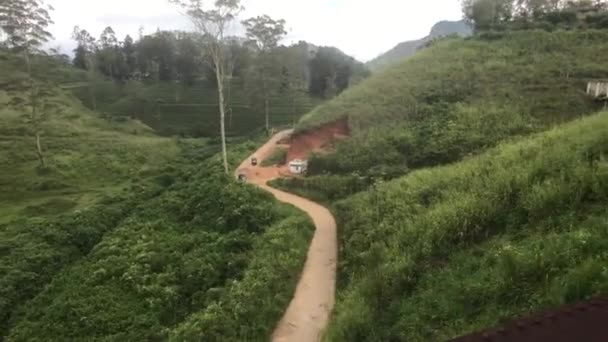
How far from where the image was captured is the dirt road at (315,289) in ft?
35.3

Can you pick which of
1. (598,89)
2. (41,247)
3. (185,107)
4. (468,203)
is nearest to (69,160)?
(41,247)

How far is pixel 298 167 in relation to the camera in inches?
1019

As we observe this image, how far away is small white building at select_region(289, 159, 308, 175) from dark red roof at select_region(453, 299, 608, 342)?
920 inches

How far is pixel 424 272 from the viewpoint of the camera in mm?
9367

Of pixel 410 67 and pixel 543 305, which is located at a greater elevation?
pixel 410 67

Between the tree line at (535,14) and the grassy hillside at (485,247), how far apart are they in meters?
29.5

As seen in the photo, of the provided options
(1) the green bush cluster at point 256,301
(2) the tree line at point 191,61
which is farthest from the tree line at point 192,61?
(1) the green bush cluster at point 256,301

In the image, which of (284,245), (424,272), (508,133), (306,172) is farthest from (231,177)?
(424,272)

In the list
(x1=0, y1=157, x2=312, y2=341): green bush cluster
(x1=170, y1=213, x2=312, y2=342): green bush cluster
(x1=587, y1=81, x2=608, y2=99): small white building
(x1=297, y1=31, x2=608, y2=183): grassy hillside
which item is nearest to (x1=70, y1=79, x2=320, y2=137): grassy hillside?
(x1=297, y1=31, x2=608, y2=183): grassy hillside

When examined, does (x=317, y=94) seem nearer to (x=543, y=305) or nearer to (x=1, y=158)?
(x=1, y=158)

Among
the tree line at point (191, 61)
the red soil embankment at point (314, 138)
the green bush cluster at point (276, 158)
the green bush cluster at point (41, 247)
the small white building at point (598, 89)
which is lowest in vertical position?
the green bush cluster at point (41, 247)

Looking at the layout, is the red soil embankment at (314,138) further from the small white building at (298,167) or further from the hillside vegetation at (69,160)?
the hillside vegetation at (69,160)

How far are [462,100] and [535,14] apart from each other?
23.8m

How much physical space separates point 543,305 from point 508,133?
1631cm
